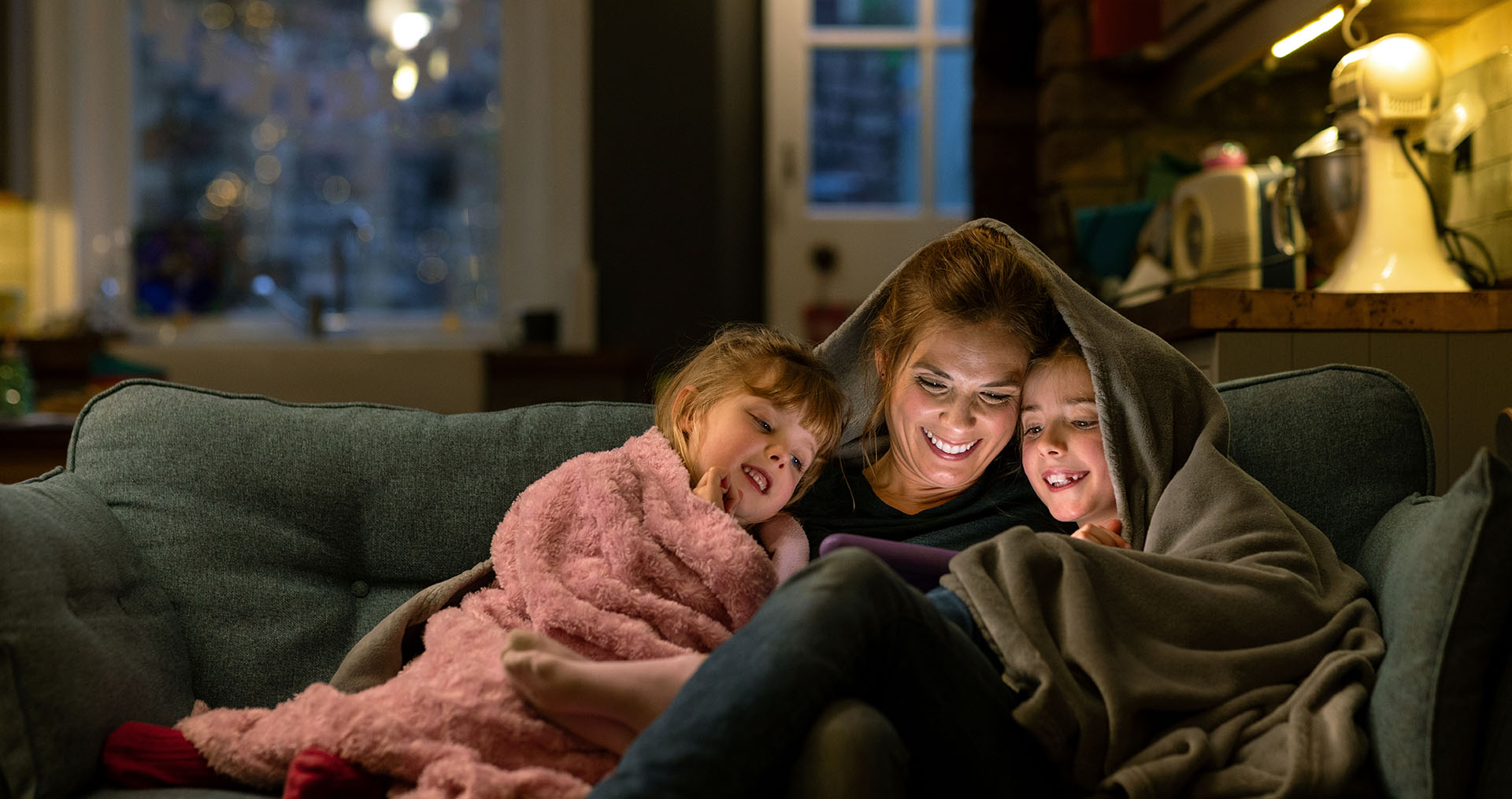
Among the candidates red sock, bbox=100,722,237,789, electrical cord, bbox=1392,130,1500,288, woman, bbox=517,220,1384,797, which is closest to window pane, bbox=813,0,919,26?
electrical cord, bbox=1392,130,1500,288

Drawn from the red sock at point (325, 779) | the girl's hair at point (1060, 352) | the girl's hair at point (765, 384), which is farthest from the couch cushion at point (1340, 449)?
the red sock at point (325, 779)

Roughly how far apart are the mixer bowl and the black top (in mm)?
981

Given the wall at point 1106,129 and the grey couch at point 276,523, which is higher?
the wall at point 1106,129

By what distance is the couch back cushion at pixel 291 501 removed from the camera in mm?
1448

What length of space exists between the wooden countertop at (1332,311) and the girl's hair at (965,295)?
484 millimetres

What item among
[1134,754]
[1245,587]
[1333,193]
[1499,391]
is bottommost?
[1134,754]

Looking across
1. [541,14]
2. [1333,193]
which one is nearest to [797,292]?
[541,14]

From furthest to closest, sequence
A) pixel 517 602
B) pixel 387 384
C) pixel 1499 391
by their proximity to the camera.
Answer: pixel 387 384 → pixel 1499 391 → pixel 517 602

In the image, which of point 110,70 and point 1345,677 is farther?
point 110,70

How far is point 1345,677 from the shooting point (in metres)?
1.13

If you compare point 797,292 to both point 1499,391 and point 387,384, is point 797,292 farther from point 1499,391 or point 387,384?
point 1499,391

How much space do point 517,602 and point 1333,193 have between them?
158 centimetres

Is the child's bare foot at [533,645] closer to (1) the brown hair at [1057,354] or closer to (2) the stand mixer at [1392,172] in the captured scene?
(1) the brown hair at [1057,354]

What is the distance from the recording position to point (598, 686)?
1.10m
